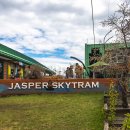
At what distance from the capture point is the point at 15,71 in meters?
36.9

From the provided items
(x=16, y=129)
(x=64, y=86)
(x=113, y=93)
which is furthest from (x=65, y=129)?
(x=64, y=86)

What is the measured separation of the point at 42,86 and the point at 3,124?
1144 cm

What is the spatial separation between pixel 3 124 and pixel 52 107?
409cm

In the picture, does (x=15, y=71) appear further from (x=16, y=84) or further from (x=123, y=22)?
(x=123, y=22)

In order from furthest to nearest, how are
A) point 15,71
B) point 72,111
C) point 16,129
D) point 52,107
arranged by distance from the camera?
point 15,71 < point 52,107 < point 72,111 < point 16,129

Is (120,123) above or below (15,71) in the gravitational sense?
below

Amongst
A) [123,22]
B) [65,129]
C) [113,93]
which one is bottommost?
[65,129]

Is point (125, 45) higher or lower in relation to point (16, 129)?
higher

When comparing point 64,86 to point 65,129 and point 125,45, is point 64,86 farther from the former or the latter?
point 65,129

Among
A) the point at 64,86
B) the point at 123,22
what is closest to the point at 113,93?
the point at 123,22

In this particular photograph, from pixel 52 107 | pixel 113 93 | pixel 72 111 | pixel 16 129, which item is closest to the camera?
pixel 16 129

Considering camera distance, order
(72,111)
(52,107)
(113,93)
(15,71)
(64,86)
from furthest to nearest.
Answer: (15,71), (64,86), (52,107), (72,111), (113,93)

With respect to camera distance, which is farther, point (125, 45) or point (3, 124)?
point (125, 45)

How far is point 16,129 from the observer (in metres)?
11.9
